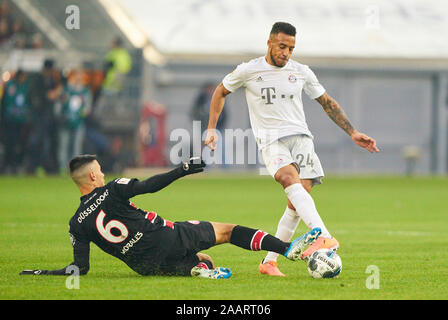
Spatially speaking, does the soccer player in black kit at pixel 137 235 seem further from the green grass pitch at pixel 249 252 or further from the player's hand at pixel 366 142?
the player's hand at pixel 366 142

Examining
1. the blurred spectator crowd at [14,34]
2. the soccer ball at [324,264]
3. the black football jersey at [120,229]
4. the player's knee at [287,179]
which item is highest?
the blurred spectator crowd at [14,34]

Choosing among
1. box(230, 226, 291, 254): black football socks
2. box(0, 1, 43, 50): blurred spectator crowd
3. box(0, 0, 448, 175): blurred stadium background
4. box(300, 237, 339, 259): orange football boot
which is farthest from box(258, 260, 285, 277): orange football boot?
box(0, 0, 448, 175): blurred stadium background

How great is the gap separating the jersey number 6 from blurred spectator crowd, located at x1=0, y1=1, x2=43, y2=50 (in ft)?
58.3

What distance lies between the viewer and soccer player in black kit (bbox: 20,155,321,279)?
6.75 meters

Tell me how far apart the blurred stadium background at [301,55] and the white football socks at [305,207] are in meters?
18.2

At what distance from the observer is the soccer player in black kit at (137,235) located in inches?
266

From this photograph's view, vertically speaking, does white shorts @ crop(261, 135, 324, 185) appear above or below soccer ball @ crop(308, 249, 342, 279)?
above

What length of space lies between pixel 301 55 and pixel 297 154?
72.3 ft

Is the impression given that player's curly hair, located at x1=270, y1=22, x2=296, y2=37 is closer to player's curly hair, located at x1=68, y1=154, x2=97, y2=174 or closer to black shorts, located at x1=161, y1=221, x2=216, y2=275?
black shorts, located at x1=161, y1=221, x2=216, y2=275

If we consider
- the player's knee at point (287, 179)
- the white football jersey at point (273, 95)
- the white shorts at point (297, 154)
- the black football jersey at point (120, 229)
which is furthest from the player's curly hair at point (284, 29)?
the black football jersey at point (120, 229)

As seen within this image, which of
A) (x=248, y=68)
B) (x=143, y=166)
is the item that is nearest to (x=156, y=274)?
(x=248, y=68)

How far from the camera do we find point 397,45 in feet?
98.6

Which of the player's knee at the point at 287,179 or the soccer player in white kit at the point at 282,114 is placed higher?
the soccer player in white kit at the point at 282,114
